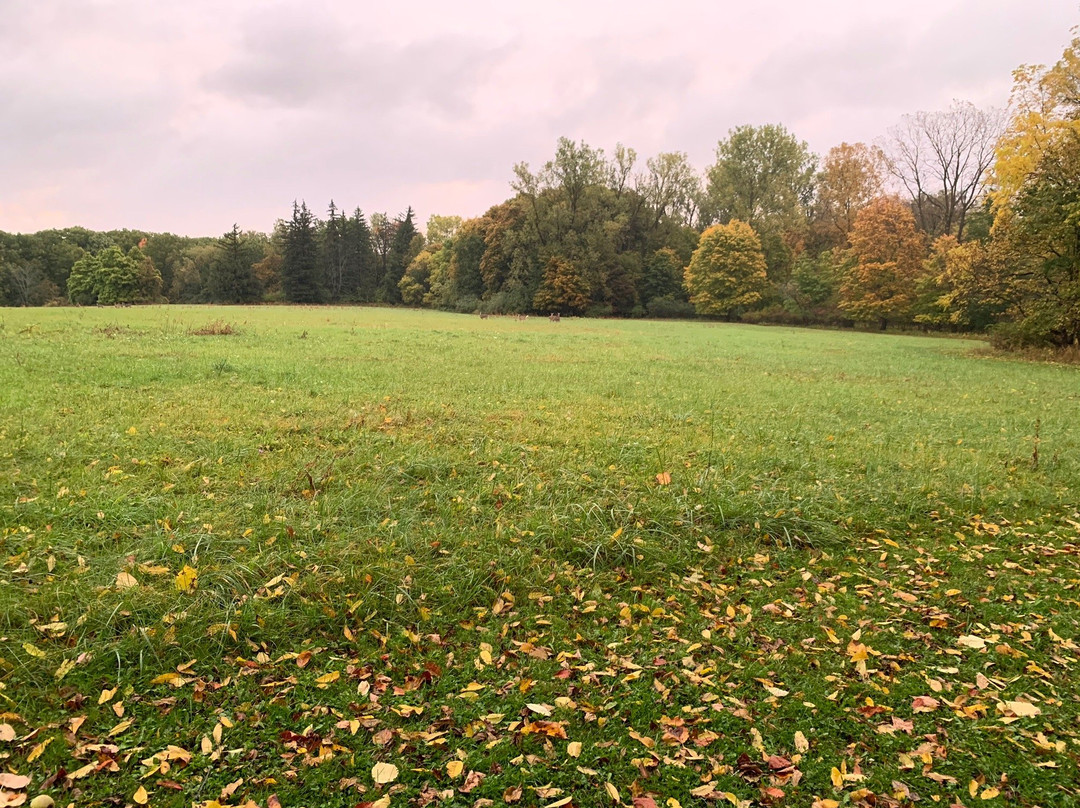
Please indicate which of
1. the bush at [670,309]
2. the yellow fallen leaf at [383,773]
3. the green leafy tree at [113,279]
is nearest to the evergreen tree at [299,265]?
the green leafy tree at [113,279]

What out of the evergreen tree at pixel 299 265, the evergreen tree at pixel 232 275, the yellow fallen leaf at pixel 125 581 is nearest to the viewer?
the yellow fallen leaf at pixel 125 581

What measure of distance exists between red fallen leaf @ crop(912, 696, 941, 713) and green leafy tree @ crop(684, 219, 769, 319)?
54071mm

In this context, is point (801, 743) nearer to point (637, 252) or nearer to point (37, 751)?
point (37, 751)

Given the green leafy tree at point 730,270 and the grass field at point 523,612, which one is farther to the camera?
the green leafy tree at point 730,270

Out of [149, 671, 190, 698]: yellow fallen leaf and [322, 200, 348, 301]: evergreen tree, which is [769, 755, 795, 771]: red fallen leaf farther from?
[322, 200, 348, 301]: evergreen tree

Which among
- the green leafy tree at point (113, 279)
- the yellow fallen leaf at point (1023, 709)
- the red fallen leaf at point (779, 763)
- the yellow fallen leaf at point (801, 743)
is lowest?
the red fallen leaf at point (779, 763)

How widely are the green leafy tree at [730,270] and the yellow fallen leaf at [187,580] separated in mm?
54808

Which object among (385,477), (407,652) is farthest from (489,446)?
(407,652)

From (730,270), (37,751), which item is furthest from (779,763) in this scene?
(730,270)

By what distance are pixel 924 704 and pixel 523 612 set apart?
2.44 meters

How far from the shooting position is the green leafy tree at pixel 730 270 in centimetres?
5397

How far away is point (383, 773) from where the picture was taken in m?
2.77

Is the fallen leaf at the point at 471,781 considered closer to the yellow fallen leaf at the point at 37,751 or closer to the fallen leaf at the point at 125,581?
the yellow fallen leaf at the point at 37,751

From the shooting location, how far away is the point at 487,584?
455cm
